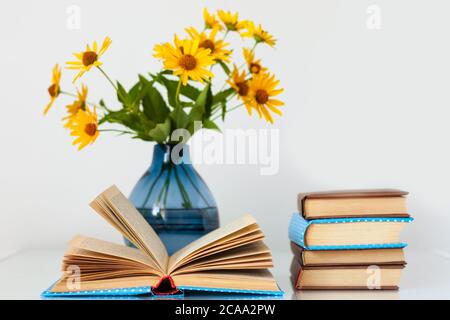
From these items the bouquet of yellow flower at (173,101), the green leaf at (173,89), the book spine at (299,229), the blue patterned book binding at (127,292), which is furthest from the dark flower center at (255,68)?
the blue patterned book binding at (127,292)

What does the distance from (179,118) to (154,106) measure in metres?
0.06

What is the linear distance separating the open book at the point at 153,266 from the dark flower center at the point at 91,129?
0.57ft

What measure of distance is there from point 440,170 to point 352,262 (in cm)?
70

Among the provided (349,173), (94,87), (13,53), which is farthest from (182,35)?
(349,173)

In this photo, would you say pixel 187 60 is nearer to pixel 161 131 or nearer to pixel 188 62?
pixel 188 62

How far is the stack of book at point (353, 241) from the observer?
35.9 inches

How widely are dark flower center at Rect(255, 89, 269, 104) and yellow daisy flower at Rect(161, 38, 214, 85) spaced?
133 mm

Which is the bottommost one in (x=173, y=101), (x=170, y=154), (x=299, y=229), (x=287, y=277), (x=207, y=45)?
(x=287, y=277)

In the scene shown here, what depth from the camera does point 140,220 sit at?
94 cm

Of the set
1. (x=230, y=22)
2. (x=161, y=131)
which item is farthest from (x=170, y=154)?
(x=230, y=22)

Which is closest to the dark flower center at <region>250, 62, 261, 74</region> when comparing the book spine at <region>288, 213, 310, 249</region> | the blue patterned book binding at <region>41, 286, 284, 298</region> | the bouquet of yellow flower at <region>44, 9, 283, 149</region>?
the bouquet of yellow flower at <region>44, 9, 283, 149</region>

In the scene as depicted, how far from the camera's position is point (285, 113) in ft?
4.97

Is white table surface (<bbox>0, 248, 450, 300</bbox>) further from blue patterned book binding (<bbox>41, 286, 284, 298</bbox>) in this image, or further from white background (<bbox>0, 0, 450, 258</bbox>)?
white background (<bbox>0, 0, 450, 258</bbox>)

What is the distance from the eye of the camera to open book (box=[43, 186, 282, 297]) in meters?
0.85
